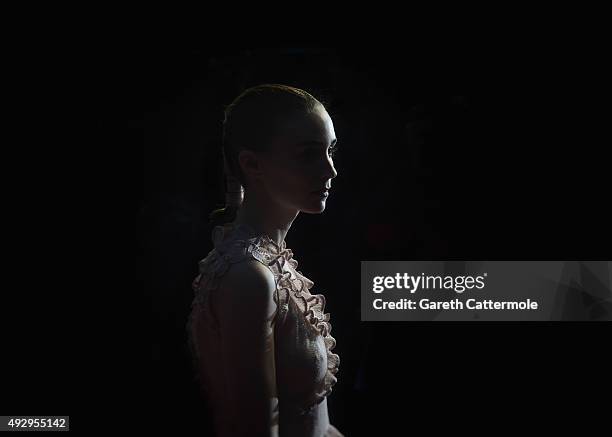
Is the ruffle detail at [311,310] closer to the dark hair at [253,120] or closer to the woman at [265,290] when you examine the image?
the woman at [265,290]

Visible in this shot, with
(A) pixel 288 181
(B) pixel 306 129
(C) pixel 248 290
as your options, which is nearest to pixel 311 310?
(C) pixel 248 290

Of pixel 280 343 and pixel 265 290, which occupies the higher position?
pixel 265 290

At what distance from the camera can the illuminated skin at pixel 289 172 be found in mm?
2168

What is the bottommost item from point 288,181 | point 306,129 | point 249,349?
point 249,349

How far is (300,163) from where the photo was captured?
2176mm

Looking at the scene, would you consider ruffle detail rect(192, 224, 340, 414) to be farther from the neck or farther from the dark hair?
the dark hair

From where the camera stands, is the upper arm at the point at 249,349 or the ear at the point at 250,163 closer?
the upper arm at the point at 249,349

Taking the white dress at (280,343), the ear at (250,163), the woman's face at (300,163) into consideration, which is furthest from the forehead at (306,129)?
the white dress at (280,343)

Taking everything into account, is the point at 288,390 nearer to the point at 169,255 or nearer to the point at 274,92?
the point at 169,255

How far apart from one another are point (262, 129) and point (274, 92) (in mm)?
131

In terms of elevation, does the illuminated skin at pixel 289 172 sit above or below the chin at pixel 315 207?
above

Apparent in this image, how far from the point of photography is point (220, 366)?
211 centimetres

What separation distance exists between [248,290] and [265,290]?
5cm

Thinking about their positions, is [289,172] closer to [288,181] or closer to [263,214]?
[288,181]
